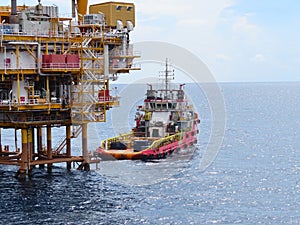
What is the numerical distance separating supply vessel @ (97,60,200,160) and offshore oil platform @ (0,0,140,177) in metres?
8.62

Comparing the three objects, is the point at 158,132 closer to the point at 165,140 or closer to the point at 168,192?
the point at 165,140

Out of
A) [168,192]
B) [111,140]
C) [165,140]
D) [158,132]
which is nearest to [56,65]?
[168,192]

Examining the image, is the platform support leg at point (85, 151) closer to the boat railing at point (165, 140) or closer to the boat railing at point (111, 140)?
the boat railing at point (111, 140)

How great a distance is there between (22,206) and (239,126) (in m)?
66.4

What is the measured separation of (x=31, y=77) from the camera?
46.8 metres

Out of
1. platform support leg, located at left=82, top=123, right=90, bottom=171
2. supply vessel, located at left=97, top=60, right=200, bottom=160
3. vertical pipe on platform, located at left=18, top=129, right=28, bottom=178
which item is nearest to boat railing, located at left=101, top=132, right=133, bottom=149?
supply vessel, located at left=97, top=60, right=200, bottom=160

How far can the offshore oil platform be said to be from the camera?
1805 inches

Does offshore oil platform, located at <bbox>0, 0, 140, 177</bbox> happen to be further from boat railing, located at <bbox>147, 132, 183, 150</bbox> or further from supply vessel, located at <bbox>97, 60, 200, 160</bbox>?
boat railing, located at <bbox>147, 132, 183, 150</bbox>

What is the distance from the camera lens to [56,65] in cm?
4600

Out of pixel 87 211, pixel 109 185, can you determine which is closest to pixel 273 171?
pixel 109 185

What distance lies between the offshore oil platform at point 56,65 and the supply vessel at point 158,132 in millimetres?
8620

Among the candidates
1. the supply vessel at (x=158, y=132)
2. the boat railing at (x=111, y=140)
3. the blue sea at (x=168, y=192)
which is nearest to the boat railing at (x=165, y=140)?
the supply vessel at (x=158, y=132)

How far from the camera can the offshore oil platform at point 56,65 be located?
45.8 m

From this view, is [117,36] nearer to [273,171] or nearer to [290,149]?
[273,171]
